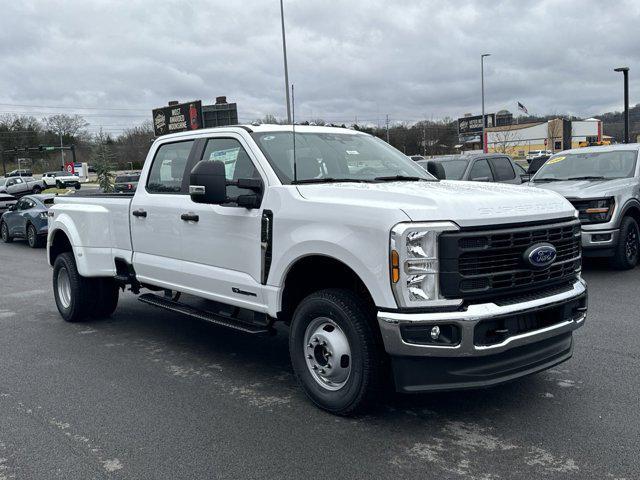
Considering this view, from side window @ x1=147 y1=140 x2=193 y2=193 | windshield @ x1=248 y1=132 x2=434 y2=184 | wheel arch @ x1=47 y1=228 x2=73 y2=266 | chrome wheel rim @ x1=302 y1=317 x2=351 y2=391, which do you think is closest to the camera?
chrome wheel rim @ x1=302 y1=317 x2=351 y2=391

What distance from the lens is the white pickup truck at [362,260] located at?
12.5ft

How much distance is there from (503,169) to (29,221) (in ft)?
41.3

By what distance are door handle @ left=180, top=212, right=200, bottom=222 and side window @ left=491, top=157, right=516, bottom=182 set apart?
9.11 m

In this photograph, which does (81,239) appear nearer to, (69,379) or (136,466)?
(69,379)

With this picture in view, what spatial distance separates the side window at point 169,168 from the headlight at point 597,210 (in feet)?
20.0

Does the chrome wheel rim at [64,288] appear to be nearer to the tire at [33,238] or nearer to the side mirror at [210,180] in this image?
the side mirror at [210,180]

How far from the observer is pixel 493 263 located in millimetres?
3934

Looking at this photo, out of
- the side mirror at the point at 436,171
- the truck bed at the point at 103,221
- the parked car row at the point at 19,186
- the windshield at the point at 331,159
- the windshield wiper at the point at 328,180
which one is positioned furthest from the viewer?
the parked car row at the point at 19,186

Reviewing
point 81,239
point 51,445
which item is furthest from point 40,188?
point 51,445

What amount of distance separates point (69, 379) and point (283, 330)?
2.26 m

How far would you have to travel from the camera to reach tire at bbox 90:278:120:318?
7.52 meters

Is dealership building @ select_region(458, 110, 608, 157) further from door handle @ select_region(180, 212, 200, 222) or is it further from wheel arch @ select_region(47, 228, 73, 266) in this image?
door handle @ select_region(180, 212, 200, 222)

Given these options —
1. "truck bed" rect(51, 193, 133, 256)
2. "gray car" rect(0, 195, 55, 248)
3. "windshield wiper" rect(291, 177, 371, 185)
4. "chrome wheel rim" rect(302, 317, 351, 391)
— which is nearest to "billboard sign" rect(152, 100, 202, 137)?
"gray car" rect(0, 195, 55, 248)

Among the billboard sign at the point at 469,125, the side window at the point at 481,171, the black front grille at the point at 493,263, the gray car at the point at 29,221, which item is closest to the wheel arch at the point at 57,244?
the black front grille at the point at 493,263
